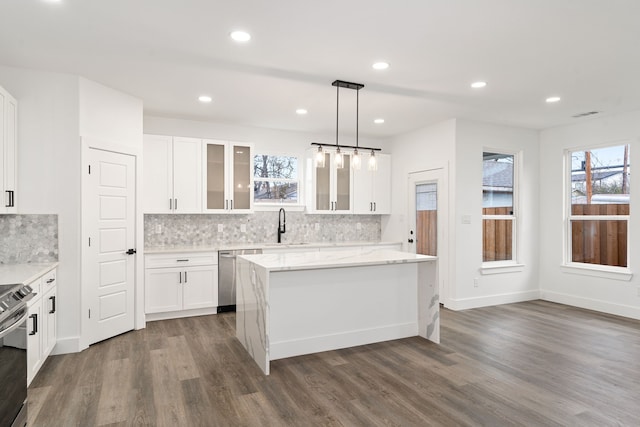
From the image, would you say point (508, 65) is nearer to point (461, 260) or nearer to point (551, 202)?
point (461, 260)

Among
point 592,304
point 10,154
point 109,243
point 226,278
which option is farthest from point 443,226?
point 10,154

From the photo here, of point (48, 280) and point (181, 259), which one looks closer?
point (48, 280)

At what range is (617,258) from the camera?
5281 mm

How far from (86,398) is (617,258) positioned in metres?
6.20

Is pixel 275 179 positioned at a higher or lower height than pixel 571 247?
higher

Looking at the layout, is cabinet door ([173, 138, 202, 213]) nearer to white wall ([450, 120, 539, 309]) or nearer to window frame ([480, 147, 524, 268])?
white wall ([450, 120, 539, 309])

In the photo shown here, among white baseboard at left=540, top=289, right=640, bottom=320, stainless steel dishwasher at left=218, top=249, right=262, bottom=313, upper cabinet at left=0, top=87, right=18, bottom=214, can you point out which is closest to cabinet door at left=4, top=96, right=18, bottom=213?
upper cabinet at left=0, top=87, right=18, bottom=214

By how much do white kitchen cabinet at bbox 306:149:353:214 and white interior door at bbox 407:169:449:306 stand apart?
1013mm

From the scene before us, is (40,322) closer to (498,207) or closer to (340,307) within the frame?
(340,307)

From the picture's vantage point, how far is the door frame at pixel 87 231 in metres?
3.76

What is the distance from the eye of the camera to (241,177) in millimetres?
5590

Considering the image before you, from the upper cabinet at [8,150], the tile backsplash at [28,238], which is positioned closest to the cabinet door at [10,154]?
the upper cabinet at [8,150]

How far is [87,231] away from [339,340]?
265cm

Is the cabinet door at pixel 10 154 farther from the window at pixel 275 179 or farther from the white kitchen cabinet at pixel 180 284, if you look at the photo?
the window at pixel 275 179
